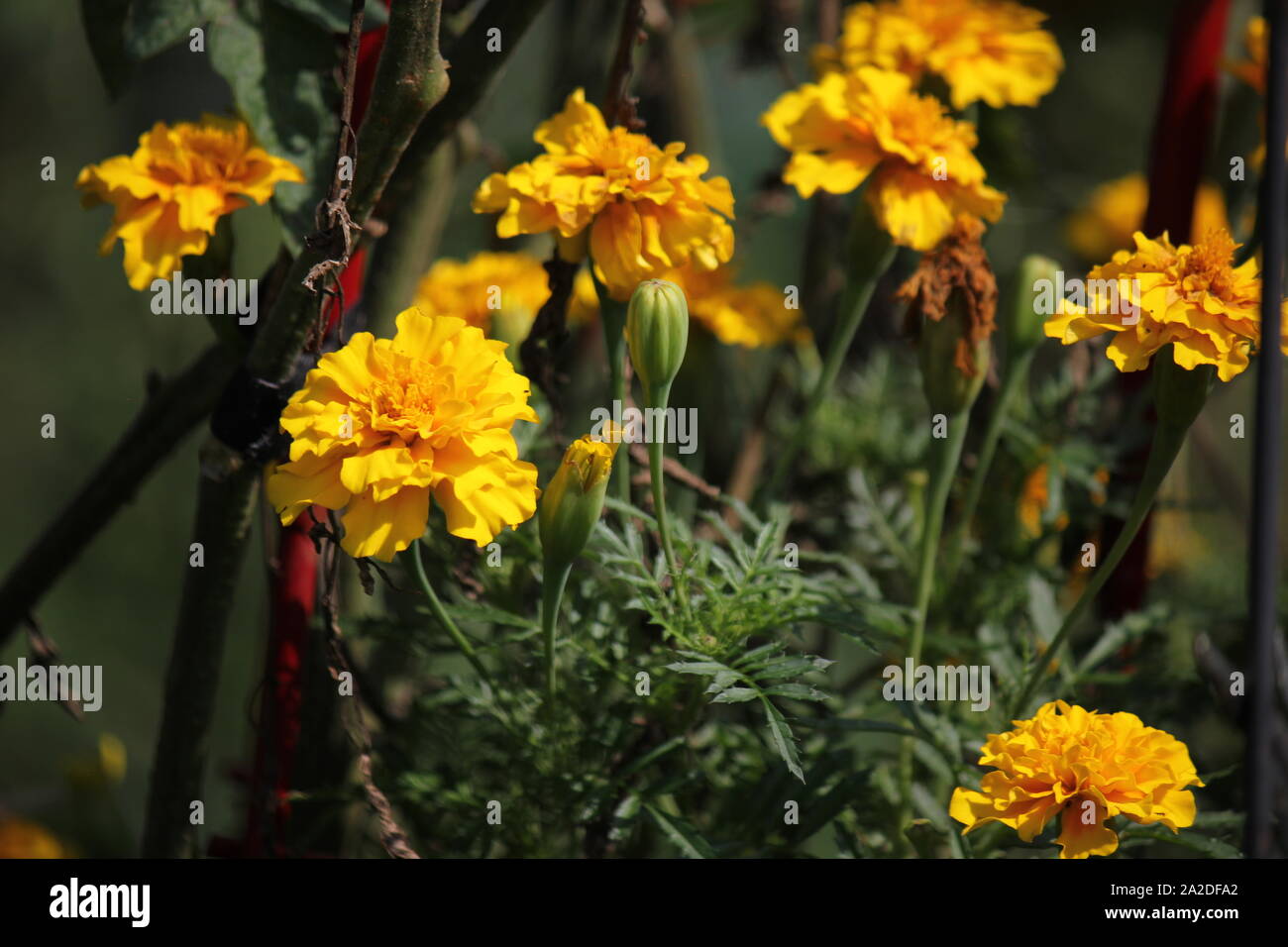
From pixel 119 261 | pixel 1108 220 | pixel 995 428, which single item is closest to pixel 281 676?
pixel 995 428

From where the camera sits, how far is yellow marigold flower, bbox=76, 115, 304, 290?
48cm

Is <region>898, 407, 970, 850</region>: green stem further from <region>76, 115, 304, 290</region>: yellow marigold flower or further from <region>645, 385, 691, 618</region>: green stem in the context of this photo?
<region>76, 115, 304, 290</region>: yellow marigold flower

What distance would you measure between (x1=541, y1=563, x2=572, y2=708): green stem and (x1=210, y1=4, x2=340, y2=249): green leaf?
0.54ft

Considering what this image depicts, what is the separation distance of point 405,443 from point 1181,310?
0.26 metres

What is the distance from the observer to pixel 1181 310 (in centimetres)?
43

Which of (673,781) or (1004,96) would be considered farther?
(1004,96)

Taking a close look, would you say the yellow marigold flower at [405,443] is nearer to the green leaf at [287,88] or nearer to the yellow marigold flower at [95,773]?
the green leaf at [287,88]

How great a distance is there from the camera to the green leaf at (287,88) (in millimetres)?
491

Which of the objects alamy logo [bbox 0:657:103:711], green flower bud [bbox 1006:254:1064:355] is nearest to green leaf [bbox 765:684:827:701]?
green flower bud [bbox 1006:254:1064:355]

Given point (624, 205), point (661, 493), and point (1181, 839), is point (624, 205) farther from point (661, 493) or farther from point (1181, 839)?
point (1181, 839)
